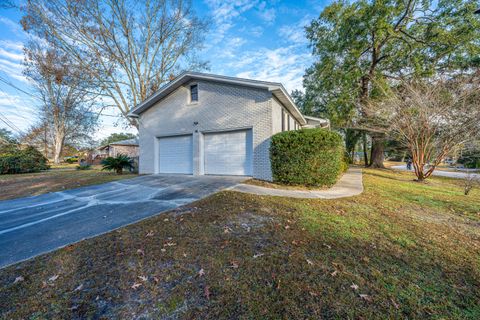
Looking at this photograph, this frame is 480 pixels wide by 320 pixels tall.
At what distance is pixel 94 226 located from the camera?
373cm

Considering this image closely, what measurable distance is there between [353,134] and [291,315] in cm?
2533

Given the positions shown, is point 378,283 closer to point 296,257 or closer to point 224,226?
point 296,257

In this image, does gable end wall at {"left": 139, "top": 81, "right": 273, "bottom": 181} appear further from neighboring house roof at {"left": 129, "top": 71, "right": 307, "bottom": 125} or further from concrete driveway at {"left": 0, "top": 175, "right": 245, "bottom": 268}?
concrete driveway at {"left": 0, "top": 175, "right": 245, "bottom": 268}

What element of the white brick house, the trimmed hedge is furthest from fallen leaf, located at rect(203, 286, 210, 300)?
the white brick house

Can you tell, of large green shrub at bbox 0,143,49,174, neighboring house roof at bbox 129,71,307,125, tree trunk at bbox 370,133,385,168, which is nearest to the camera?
neighboring house roof at bbox 129,71,307,125

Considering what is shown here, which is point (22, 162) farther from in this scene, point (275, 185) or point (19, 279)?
point (275, 185)

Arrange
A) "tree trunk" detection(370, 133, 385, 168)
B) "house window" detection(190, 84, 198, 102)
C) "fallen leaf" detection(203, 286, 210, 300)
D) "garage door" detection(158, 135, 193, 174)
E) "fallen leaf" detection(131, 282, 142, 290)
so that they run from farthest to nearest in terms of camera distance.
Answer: "tree trunk" detection(370, 133, 385, 168)
"garage door" detection(158, 135, 193, 174)
"house window" detection(190, 84, 198, 102)
"fallen leaf" detection(131, 282, 142, 290)
"fallen leaf" detection(203, 286, 210, 300)

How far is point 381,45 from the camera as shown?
43.7 feet

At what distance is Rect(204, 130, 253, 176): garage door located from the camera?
8.55m

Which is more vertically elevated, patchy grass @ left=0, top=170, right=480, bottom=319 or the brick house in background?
the brick house in background

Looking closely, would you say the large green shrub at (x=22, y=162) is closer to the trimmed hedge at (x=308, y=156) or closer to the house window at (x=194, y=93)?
the house window at (x=194, y=93)

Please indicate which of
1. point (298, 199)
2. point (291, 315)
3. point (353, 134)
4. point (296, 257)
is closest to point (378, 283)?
point (296, 257)

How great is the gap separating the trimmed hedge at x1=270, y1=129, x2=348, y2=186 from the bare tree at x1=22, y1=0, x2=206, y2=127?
11.9 m

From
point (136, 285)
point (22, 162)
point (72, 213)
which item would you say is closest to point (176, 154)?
point (72, 213)
